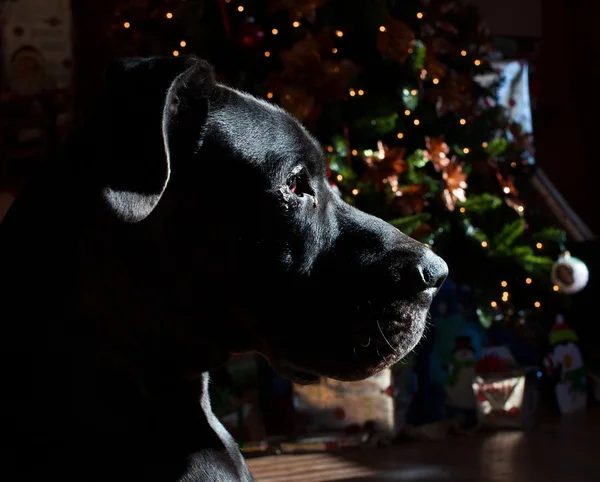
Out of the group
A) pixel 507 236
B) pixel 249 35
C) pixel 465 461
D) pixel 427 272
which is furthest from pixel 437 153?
pixel 427 272

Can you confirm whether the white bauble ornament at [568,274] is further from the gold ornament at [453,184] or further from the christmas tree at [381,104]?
the gold ornament at [453,184]

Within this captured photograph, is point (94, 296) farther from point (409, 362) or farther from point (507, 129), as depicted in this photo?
point (507, 129)

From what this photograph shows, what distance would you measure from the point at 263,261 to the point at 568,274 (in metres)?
2.04

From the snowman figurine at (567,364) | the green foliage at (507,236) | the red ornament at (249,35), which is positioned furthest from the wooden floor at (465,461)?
the red ornament at (249,35)

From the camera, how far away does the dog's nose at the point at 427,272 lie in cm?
119

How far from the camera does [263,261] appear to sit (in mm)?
1184

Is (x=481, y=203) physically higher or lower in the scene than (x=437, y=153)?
lower

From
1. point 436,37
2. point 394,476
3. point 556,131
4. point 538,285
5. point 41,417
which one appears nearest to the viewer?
point 41,417

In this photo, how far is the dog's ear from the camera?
1.08 metres

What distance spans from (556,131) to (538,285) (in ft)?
6.96

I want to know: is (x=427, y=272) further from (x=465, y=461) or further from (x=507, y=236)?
(x=507, y=236)

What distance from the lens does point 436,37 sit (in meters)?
3.32

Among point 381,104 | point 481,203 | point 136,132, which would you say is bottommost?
point 481,203

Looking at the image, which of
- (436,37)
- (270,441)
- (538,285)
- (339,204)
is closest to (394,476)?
(270,441)
